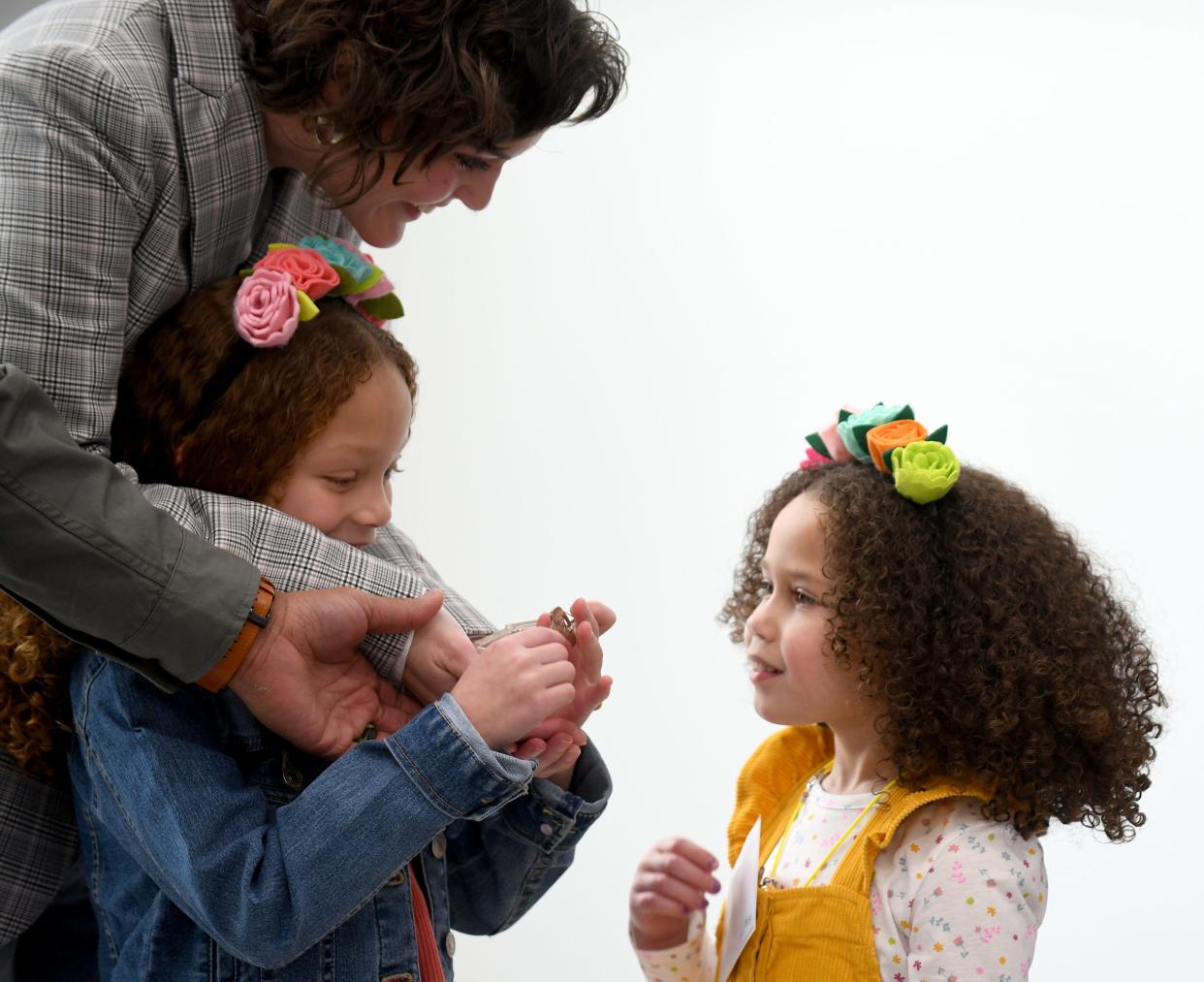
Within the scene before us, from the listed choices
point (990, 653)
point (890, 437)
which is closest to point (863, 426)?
point (890, 437)

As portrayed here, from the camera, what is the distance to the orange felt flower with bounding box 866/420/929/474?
160cm

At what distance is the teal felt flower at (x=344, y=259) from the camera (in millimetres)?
1472

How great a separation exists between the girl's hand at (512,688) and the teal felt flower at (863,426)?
1.88 ft

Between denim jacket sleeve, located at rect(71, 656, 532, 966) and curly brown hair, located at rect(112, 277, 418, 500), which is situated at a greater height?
curly brown hair, located at rect(112, 277, 418, 500)

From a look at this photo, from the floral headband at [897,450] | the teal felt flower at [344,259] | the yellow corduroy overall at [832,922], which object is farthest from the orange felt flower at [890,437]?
the teal felt flower at [344,259]

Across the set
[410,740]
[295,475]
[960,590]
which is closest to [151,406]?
[295,475]

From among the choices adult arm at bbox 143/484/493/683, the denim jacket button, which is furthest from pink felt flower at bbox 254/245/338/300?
the denim jacket button

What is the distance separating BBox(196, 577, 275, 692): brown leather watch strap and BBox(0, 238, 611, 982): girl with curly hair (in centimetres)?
7

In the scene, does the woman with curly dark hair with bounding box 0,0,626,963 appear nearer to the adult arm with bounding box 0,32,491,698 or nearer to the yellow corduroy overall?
the adult arm with bounding box 0,32,491,698

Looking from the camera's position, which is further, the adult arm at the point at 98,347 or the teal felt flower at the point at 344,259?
the teal felt flower at the point at 344,259

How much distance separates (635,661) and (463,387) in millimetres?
700

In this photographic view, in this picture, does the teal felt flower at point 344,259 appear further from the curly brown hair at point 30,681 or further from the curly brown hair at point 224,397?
the curly brown hair at point 30,681

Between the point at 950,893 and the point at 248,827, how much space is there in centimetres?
69

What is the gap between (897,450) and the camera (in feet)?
5.18
